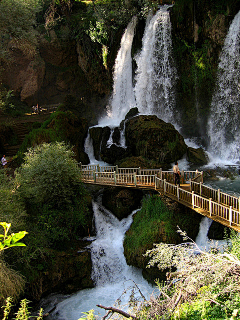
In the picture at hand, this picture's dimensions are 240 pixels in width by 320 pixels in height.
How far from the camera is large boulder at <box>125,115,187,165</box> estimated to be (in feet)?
64.8

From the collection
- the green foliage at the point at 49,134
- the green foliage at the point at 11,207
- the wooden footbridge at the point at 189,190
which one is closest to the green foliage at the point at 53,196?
the green foliage at the point at 11,207

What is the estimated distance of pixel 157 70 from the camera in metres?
26.4

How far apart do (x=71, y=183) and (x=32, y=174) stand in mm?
2097

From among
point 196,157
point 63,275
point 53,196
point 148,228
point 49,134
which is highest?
point 49,134

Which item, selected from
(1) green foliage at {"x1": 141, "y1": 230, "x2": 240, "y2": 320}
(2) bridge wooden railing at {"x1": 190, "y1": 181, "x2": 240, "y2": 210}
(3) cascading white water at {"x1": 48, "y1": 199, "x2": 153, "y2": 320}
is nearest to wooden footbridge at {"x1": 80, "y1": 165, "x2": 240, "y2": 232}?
(2) bridge wooden railing at {"x1": 190, "y1": 181, "x2": 240, "y2": 210}

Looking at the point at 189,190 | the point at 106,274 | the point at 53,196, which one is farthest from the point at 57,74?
the point at 106,274

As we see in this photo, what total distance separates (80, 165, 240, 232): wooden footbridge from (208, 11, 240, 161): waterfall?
9.25 meters

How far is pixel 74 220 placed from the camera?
49.2 ft

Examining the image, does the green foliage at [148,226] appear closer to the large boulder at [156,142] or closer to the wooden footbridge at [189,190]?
the wooden footbridge at [189,190]

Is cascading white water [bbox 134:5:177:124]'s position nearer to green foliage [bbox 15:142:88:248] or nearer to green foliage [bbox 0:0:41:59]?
green foliage [bbox 0:0:41:59]

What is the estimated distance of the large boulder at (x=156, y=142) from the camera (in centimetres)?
1977

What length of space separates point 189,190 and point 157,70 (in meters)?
15.5

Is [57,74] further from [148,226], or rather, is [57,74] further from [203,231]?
[203,231]

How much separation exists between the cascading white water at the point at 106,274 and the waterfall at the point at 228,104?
1155 centimetres
